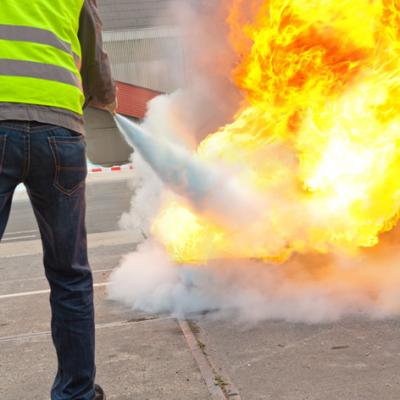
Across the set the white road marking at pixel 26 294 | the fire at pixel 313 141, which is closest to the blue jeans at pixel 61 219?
the fire at pixel 313 141

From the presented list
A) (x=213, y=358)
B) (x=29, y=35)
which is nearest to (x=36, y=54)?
(x=29, y=35)

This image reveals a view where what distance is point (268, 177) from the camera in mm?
4098

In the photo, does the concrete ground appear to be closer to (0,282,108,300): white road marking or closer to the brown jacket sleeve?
(0,282,108,300): white road marking

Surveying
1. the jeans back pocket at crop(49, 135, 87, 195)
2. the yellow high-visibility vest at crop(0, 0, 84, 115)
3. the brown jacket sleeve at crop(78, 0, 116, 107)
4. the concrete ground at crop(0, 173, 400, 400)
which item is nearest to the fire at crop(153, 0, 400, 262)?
the concrete ground at crop(0, 173, 400, 400)

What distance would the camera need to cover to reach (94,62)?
248 cm

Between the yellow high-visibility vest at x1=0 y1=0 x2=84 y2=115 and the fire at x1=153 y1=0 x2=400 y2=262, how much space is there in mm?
1911

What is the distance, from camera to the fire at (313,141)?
387cm

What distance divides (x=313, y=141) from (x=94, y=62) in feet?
6.49

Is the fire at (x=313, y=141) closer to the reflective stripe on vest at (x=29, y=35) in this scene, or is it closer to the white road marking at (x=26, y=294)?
the white road marking at (x=26, y=294)

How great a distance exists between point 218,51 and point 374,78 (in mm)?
1454

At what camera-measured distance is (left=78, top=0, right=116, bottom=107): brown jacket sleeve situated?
2379 millimetres

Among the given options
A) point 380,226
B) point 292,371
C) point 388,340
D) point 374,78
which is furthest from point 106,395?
point 374,78

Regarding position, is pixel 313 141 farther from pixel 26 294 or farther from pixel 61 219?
pixel 26 294

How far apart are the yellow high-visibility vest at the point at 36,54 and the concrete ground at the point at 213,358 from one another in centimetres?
151
